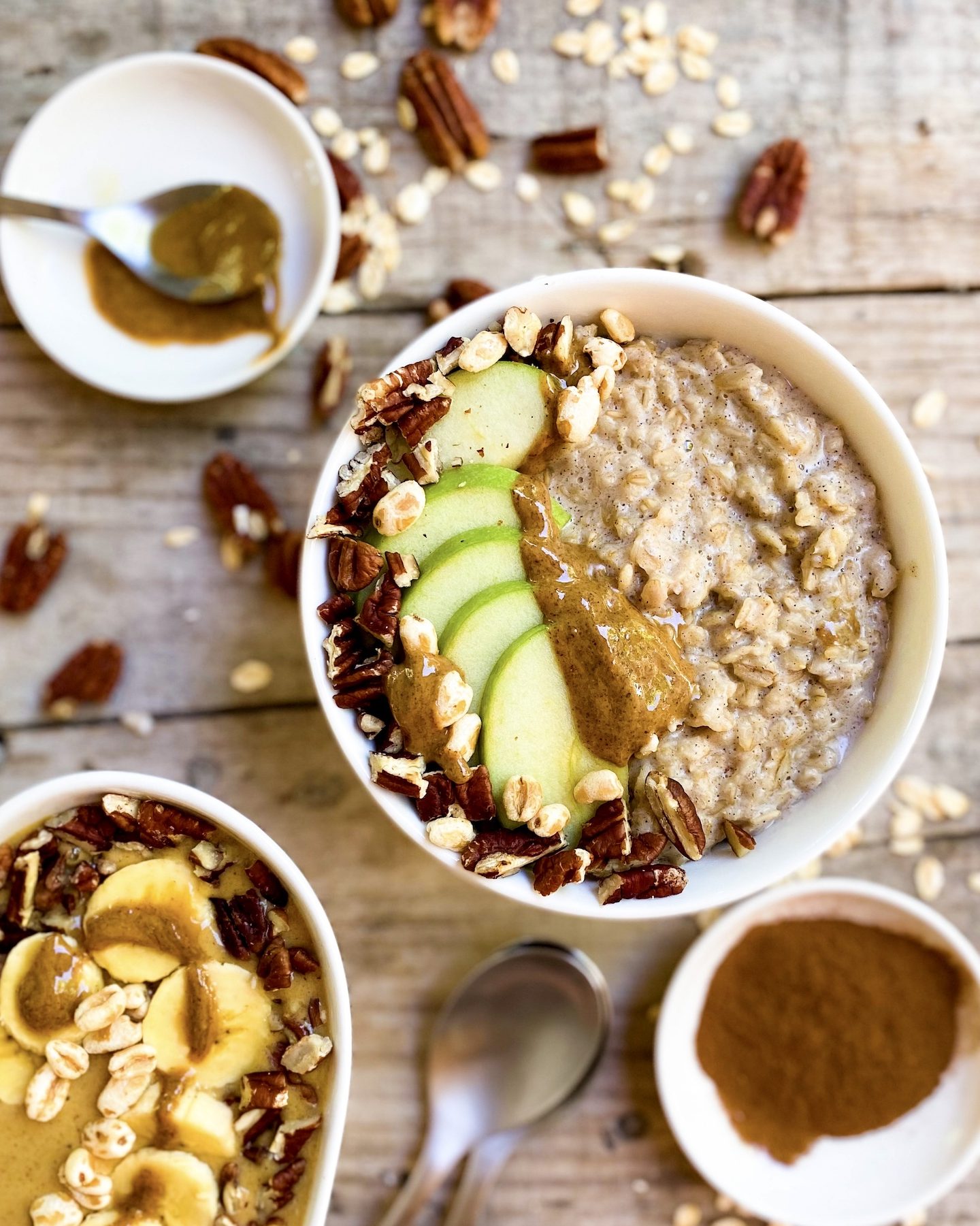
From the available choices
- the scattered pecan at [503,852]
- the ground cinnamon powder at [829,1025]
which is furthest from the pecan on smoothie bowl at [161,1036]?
the ground cinnamon powder at [829,1025]

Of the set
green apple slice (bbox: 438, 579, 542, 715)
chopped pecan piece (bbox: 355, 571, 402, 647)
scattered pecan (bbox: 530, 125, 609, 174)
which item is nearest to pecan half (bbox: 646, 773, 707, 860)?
green apple slice (bbox: 438, 579, 542, 715)

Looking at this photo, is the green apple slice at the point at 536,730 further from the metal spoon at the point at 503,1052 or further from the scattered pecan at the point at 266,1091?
the metal spoon at the point at 503,1052

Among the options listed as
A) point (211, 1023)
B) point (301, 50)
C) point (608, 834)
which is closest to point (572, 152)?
point (301, 50)

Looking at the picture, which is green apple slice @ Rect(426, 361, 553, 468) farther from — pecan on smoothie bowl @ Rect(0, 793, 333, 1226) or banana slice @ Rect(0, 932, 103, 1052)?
banana slice @ Rect(0, 932, 103, 1052)

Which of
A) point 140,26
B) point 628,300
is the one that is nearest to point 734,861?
point 628,300

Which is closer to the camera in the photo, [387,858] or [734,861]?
[734,861]

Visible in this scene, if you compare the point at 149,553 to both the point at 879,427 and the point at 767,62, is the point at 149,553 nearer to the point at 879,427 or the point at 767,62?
the point at 879,427
